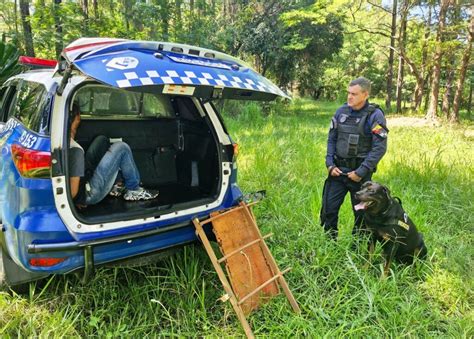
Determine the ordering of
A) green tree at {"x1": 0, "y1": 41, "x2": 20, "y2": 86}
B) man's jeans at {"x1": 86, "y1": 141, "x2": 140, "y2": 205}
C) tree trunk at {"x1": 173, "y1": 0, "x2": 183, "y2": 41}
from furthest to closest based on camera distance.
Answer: tree trunk at {"x1": 173, "y1": 0, "x2": 183, "y2": 41}
green tree at {"x1": 0, "y1": 41, "x2": 20, "y2": 86}
man's jeans at {"x1": 86, "y1": 141, "x2": 140, "y2": 205}

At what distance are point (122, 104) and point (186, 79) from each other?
1661 millimetres

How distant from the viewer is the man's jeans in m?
2.63

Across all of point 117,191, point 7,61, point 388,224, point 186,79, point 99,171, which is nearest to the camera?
point 186,79

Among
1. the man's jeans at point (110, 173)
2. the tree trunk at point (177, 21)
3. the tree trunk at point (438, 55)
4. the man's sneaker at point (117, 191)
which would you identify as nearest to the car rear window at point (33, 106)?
the man's jeans at point (110, 173)

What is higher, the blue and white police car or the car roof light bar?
the car roof light bar

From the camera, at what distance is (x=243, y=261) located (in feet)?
8.50

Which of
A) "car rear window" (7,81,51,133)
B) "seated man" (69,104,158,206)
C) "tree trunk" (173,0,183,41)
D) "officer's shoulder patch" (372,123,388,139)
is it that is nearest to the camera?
"car rear window" (7,81,51,133)

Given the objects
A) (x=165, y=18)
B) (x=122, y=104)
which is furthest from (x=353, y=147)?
(x=165, y=18)

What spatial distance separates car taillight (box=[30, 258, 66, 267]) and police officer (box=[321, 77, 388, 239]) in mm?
2254

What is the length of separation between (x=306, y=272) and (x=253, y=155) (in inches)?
132

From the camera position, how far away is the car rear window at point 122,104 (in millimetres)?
3236

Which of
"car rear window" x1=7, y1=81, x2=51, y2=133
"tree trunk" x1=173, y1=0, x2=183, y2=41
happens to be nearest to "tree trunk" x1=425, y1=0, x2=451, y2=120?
"tree trunk" x1=173, y1=0, x2=183, y2=41

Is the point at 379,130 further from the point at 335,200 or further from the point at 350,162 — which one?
the point at 335,200

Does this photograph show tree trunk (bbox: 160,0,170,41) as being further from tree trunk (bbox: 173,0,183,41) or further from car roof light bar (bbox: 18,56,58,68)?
car roof light bar (bbox: 18,56,58,68)
